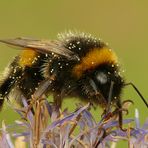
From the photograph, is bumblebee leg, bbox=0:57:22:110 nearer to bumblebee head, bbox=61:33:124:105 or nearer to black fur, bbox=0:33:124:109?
black fur, bbox=0:33:124:109

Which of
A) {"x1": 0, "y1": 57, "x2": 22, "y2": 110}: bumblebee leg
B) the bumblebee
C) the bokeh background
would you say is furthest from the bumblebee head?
the bokeh background

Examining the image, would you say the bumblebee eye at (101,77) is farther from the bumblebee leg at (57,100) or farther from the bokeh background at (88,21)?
the bokeh background at (88,21)

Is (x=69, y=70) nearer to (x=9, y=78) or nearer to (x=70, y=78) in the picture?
(x=70, y=78)

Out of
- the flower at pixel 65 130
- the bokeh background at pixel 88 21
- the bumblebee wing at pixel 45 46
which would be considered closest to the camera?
the flower at pixel 65 130

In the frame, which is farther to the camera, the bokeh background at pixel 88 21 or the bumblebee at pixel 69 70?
the bokeh background at pixel 88 21

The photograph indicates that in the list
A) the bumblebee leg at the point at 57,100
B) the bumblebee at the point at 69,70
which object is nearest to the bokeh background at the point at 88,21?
the bumblebee at the point at 69,70

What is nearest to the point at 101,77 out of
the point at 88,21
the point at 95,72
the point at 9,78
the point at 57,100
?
the point at 95,72

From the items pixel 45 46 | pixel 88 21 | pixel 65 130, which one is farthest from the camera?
pixel 88 21

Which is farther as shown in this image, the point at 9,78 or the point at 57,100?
the point at 9,78

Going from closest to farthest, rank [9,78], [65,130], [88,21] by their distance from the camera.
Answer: [65,130]
[9,78]
[88,21]

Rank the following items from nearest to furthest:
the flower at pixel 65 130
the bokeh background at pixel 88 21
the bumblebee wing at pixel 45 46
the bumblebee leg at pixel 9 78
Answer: the flower at pixel 65 130
the bumblebee wing at pixel 45 46
the bumblebee leg at pixel 9 78
the bokeh background at pixel 88 21
